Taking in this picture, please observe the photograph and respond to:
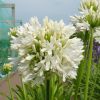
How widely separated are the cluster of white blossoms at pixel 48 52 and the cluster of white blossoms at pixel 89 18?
0.36 ft

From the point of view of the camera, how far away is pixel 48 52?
1231 millimetres

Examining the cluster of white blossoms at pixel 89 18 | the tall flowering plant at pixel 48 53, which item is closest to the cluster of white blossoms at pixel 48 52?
the tall flowering plant at pixel 48 53

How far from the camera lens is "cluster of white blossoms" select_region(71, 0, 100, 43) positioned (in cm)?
139

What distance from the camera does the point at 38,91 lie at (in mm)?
2139

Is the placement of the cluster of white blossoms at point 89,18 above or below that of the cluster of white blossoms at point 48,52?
above

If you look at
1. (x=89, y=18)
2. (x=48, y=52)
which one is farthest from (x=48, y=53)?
(x=89, y=18)

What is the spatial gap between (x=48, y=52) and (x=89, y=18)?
0.24 meters

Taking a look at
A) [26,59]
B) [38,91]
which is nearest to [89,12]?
[26,59]

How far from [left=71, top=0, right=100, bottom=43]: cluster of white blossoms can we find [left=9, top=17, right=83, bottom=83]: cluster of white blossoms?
109 millimetres

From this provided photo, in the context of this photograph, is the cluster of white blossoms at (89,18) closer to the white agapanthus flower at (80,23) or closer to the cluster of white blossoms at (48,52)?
the white agapanthus flower at (80,23)

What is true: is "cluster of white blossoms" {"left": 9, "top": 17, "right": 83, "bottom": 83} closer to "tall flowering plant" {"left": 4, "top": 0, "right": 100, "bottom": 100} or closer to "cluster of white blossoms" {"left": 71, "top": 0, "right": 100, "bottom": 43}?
"tall flowering plant" {"left": 4, "top": 0, "right": 100, "bottom": 100}

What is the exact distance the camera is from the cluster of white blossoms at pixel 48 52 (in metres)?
1.23

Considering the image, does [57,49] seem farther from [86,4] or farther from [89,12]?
[86,4]

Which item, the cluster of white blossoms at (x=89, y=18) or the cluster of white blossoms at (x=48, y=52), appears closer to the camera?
the cluster of white blossoms at (x=48, y=52)
